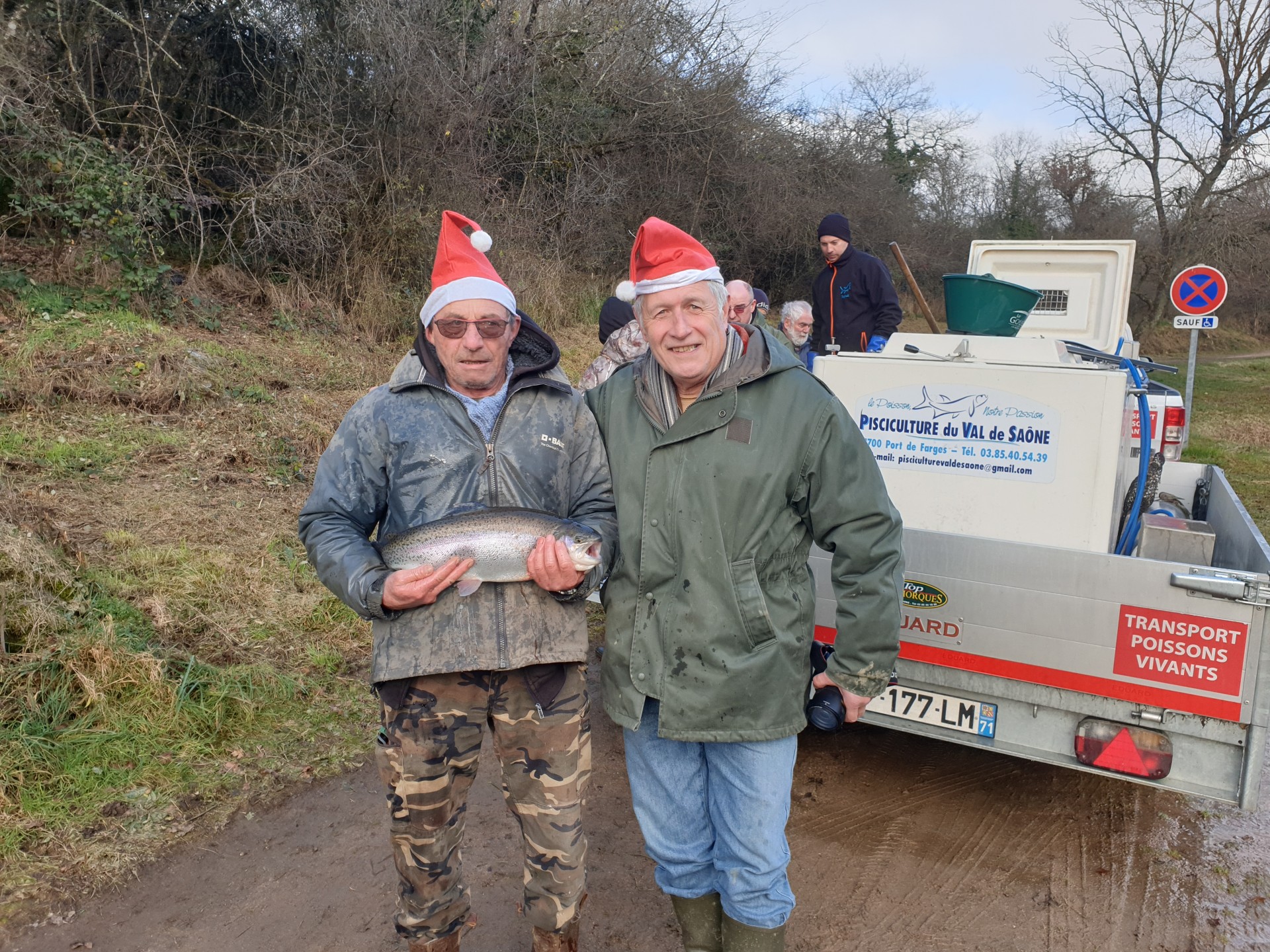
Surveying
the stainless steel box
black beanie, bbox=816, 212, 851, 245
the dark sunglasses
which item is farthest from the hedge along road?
black beanie, bbox=816, 212, 851, 245

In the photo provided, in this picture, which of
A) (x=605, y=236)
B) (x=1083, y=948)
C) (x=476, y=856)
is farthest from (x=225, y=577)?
(x=605, y=236)

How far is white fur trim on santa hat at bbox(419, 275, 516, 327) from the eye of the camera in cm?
263

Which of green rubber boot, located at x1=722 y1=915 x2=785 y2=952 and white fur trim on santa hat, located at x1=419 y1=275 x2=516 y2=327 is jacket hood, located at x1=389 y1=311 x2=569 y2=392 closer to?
white fur trim on santa hat, located at x1=419 y1=275 x2=516 y2=327

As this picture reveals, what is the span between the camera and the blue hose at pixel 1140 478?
439cm

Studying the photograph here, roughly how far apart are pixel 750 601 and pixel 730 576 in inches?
3.4

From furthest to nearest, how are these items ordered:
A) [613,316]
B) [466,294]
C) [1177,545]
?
[613,316] → [1177,545] → [466,294]

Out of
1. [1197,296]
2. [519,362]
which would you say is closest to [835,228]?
[519,362]

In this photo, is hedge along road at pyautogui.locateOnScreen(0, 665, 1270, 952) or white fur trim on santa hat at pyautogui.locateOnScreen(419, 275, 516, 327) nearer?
white fur trim on santa hat at pyautogui.locateOnScreen(419, 275, 516, 327)

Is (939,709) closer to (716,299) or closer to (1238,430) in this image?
(716,299)

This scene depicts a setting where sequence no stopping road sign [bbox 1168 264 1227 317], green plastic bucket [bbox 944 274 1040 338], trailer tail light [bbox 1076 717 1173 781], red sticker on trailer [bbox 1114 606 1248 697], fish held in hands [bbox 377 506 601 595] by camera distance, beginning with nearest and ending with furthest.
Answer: fish held in hands [bbox 377 506 601 595], red sticker on trailer [bbox 1114 606 1248 697], trailer tail light [bbox 1076 717 1173 781], green plastic bucket [bbox 944 274 1040 338], no stopping road sign [bbox 1168 264 1227 317]

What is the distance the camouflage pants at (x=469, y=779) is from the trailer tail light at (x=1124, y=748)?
80.6 inches

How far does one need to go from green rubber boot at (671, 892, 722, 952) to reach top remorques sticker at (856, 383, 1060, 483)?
87.9 inches

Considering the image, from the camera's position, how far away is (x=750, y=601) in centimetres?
248

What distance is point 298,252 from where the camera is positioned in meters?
12.2
